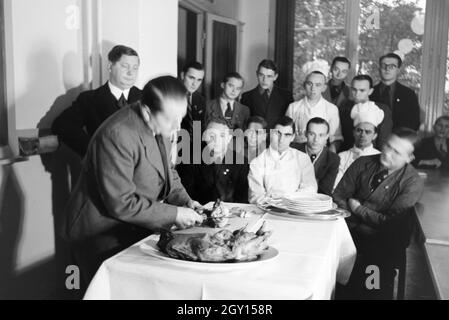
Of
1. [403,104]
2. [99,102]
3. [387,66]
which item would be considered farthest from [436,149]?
[99,102]

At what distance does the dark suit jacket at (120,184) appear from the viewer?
164cm

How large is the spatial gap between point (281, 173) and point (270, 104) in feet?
4.20

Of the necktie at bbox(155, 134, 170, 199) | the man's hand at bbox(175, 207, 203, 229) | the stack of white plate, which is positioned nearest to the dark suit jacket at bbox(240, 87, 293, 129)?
the stack of white plate

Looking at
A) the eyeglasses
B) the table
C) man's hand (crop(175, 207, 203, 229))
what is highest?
the eyeglasses

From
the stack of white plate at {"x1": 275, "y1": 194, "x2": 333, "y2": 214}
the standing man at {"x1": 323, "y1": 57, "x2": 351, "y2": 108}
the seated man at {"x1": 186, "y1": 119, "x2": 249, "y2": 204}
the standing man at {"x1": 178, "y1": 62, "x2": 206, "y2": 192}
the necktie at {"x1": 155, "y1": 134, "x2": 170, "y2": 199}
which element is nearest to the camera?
the necktie at {"x1": 155, "y1": 134, "x2": 170, "y2": 199}

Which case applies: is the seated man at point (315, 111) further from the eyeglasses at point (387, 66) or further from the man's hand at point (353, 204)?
the man's hand at point (353, 204)

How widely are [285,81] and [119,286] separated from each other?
5.30m

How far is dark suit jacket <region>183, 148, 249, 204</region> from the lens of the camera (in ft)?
11.9

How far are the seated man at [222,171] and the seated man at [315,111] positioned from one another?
2.15ft

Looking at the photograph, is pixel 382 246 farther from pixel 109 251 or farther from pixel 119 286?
pixel 119 286

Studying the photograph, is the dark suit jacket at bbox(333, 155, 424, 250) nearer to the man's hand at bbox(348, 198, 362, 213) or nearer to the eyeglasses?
the man's hand at bbox(348, 198, 362, 213)

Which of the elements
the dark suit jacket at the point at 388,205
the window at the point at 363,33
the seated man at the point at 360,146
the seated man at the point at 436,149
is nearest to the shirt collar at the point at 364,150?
the seated man at the point at 360,146

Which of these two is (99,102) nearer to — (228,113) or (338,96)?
(228,113)

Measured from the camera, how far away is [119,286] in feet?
4.64
